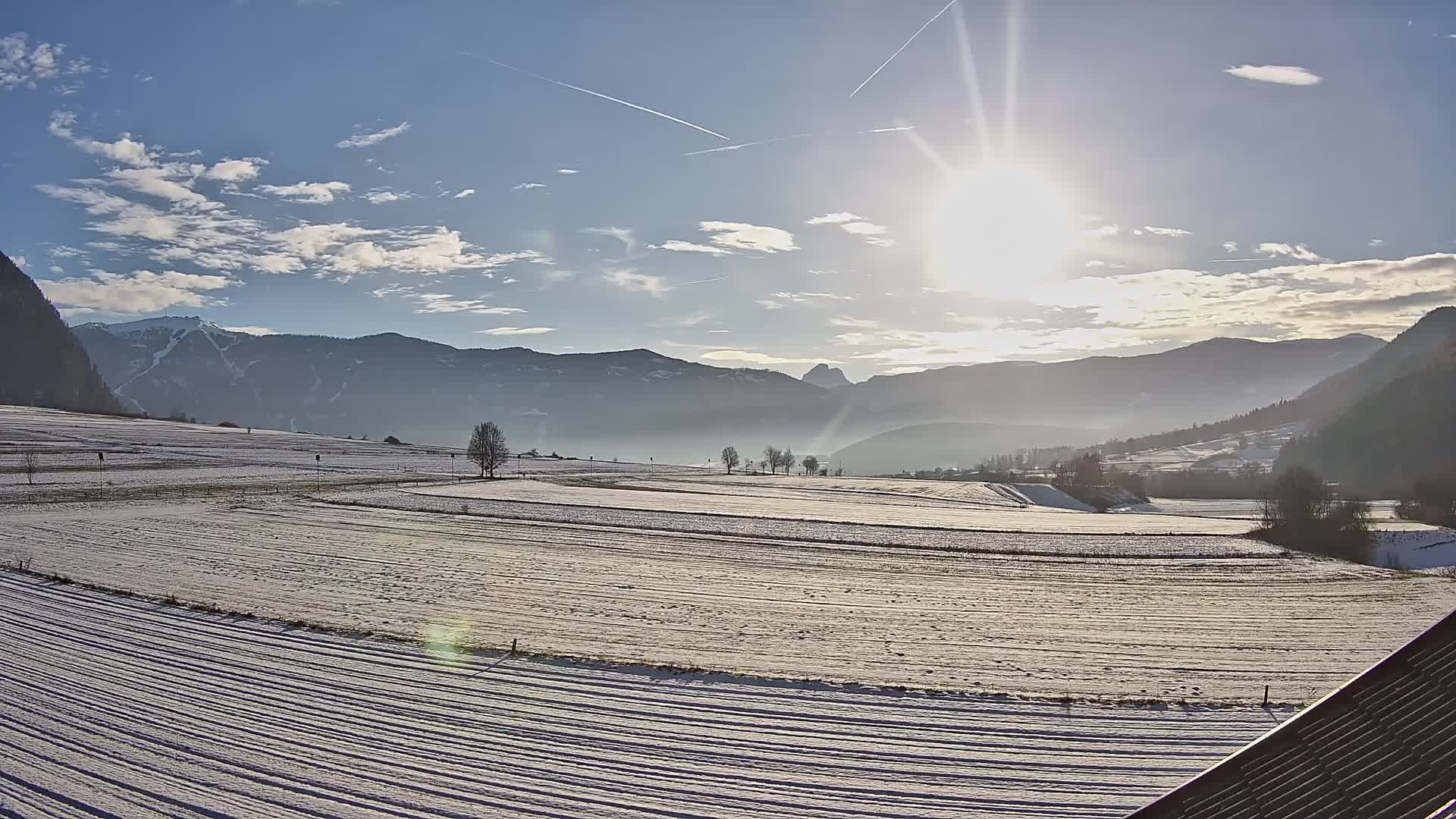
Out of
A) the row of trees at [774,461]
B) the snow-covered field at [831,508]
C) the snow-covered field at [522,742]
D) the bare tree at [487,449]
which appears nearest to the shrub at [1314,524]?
the snow-covered field at [831,508]

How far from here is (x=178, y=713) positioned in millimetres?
15859

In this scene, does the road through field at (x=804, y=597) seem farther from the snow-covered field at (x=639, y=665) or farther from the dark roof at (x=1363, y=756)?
the dark roof at (x=1363, y=756)

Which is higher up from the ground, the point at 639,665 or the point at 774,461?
the point at 774,461

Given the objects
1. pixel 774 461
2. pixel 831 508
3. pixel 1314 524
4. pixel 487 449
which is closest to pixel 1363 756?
pixel 831 508

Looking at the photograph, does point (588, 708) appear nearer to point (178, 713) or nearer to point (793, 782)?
point (793, 782)

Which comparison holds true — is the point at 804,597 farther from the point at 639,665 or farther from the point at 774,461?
the point at 774,461

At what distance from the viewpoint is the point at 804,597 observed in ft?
99.2

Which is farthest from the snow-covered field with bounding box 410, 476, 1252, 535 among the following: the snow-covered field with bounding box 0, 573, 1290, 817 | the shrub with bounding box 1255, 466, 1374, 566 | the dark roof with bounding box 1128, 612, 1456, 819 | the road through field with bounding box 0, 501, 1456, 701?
the dark roof with bounding box 1128, 612, 1456, 819

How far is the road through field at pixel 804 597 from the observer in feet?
69.4

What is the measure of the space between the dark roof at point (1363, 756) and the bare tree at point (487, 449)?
307 ft

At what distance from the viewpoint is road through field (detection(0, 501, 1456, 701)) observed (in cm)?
2116

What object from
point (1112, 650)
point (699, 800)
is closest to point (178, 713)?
point (699, 800)

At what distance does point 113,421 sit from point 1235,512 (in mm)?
177353

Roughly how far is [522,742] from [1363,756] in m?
13.5
